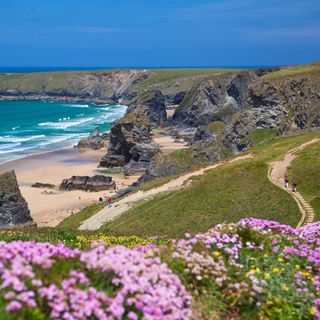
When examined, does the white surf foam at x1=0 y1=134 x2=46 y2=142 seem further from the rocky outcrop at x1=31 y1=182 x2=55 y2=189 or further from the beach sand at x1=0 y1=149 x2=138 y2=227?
the rocky outcrop at x1=31 y1=182 x2=55 y2=189

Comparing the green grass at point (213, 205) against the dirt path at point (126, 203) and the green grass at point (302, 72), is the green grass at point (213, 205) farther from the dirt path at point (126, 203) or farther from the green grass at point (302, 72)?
the green grass at point (302, 72)

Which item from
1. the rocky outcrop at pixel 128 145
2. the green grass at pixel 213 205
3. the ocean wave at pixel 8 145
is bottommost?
the ocean wave at pixel 8 145

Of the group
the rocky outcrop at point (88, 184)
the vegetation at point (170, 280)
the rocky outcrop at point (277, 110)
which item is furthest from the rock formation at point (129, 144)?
the vegetation at point (170, 280)

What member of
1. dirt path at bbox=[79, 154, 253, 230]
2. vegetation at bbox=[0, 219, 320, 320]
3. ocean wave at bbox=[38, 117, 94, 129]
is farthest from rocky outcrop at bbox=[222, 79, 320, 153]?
ocean wave at bbox=[38, 117, 94, 129]

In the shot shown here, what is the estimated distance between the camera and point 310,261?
31.7 feet

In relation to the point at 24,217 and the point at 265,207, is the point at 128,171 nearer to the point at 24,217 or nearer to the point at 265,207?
the point at 24,217

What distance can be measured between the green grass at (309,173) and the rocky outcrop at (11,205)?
65.4 ft

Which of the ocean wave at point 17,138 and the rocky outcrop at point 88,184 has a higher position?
the rocky outcrop at point 88,184

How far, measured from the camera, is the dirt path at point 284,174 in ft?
94.1

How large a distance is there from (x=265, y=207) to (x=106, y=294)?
25.7m

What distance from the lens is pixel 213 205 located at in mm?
33469

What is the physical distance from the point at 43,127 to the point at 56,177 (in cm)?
7060

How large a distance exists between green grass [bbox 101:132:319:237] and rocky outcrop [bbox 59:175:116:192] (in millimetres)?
26478

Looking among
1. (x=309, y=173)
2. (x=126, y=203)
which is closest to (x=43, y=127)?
(x=126, y=203)
